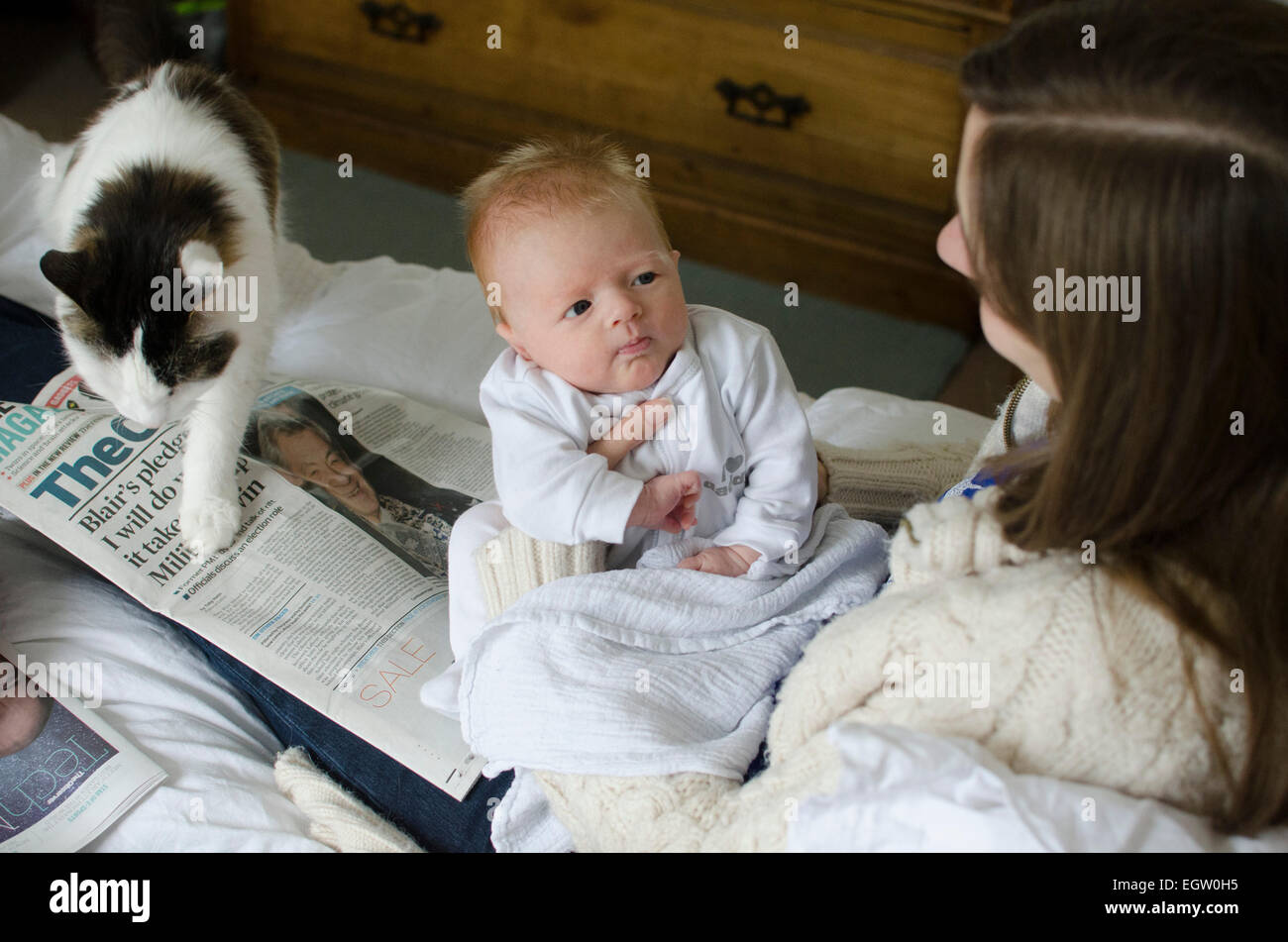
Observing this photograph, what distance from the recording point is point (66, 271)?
1.09 metres

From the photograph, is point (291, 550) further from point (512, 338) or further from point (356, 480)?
point (512, 338)

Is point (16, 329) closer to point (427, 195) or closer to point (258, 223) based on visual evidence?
point (258, 223)

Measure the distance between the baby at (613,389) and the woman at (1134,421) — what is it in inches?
11.6

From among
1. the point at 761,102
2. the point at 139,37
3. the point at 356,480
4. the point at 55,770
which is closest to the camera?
the point at 55,770

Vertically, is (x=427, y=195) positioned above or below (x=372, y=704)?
above

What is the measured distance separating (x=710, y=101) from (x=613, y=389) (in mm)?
1543

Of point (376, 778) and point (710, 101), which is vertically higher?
point (710, 101)

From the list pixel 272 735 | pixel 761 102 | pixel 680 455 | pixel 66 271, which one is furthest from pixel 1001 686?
pixel 761 102

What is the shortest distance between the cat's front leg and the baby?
0.34 metres

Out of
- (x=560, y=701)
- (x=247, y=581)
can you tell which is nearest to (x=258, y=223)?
(x=247, y=581)

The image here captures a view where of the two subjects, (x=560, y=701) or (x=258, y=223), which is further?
(x=258, y=223)

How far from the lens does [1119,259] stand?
600mm
